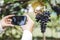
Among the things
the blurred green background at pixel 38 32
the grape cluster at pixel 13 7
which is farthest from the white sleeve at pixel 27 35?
the grape cluster at pixel 13 7

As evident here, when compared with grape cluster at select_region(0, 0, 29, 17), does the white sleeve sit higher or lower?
lower

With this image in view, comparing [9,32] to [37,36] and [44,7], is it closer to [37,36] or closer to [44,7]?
[37,36]

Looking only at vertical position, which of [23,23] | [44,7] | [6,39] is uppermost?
[44,7]

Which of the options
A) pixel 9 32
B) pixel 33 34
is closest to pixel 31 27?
pixel 33 34

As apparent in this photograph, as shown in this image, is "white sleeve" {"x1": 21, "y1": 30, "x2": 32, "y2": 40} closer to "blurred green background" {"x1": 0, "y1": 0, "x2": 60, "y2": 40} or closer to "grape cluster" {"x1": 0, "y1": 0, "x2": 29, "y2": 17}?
"blurred green background" {"x1": 0, "y1": 0, "x2": 60, "y2": 40}

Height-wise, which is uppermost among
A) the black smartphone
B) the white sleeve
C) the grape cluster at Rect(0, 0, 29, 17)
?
the grape cluster at Rect(0, 0, 29, 17)

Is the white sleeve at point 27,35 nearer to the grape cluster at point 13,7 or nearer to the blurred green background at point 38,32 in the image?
the blurred green background at point 38,32

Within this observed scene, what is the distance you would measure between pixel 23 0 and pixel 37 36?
27cm

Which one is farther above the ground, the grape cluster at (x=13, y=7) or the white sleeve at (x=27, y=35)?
the grape cluster at (x=13, y=7)

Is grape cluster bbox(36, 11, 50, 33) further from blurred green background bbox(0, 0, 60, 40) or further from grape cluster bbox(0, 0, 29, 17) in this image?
grape cluster bbox(0, 0, 29, 17)

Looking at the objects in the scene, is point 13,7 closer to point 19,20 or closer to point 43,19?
point 19,20

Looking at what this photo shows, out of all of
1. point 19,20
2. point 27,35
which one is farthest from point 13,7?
point 27,35

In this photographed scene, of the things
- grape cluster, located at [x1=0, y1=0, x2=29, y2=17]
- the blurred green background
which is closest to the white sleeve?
the blurred green background

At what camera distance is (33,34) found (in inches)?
54.2
